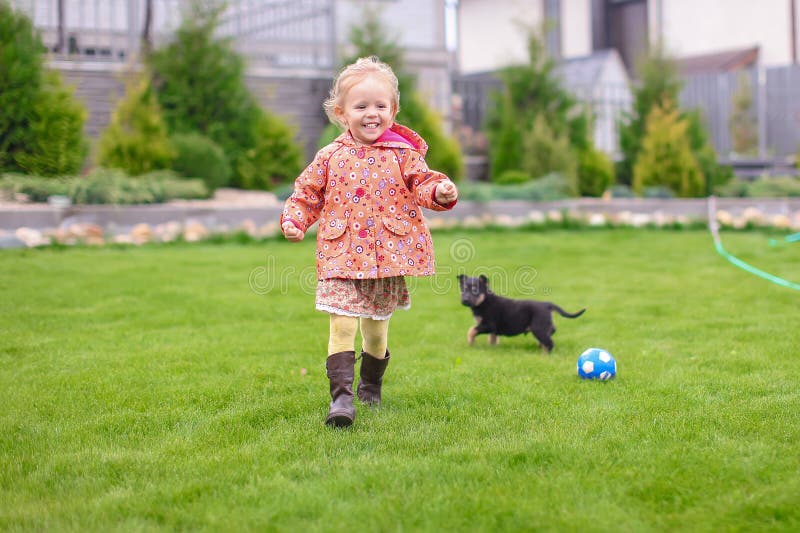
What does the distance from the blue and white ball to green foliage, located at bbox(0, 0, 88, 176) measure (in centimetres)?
936

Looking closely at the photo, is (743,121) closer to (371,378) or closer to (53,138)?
(53,138)

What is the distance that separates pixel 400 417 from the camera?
13.0ft

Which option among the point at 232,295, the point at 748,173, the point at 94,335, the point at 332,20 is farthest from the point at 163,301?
the point at 748,173

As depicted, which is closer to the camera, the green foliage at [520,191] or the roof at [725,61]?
the green foliage at [520,191]

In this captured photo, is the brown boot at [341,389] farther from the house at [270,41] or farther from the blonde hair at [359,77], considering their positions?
the house at [270,41]

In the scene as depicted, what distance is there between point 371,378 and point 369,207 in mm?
851

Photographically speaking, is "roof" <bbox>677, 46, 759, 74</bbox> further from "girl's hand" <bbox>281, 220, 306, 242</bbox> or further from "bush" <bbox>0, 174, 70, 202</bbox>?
"girl's hand" <bbox>281, 220, 306, 242</bbox>

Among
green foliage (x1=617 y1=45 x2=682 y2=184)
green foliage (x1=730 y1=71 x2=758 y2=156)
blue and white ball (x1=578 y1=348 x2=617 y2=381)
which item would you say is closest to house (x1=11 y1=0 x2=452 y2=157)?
green foliage (x1=617 y1=45 x2=682 y2=184)

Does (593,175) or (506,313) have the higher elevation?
(593,175)

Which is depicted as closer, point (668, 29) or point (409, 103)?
point (409, 103)

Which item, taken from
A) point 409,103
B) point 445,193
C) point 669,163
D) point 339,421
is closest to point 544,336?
point 445,193

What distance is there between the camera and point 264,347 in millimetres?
5531

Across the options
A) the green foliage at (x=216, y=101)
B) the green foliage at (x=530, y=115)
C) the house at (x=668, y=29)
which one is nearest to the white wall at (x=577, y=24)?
the house at (x=668, y=29)

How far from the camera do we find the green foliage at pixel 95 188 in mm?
11070
